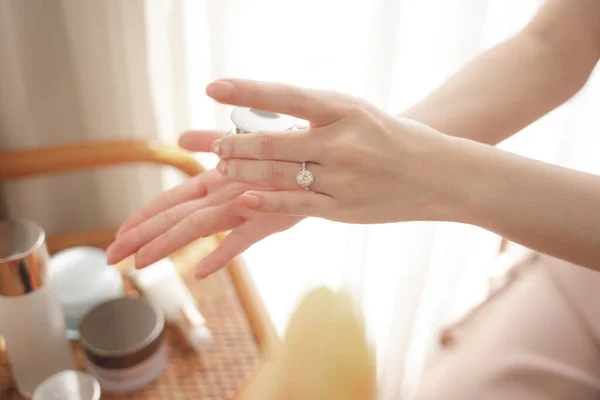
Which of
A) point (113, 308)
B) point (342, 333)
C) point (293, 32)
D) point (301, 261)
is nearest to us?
point (342, 333)

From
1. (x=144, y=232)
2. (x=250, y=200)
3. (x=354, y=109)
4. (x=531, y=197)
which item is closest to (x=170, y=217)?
(x=144, y=232)

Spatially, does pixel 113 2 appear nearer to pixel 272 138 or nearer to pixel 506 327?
pixel 272 138

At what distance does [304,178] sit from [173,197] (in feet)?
0.65

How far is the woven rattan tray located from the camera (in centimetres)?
72

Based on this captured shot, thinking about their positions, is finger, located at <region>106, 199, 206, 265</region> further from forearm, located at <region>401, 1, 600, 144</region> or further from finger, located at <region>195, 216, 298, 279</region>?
forearm, located at <region>401, 1, 600, 144</region>

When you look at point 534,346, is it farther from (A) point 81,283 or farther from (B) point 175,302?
(A) point 81,283

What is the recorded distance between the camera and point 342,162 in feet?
1.82

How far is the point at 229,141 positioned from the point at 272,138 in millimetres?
42

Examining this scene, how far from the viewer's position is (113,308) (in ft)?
2.38

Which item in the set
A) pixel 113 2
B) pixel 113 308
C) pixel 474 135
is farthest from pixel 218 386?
pixel 113 2

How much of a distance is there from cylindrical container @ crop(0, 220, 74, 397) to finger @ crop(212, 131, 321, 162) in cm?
22

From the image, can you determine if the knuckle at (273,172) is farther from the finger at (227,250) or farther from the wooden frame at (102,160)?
the wooden frame at (102,160)

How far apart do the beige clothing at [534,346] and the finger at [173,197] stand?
38 centimetres

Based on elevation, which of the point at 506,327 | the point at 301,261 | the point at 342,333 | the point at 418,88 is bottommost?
the point at 301,261
